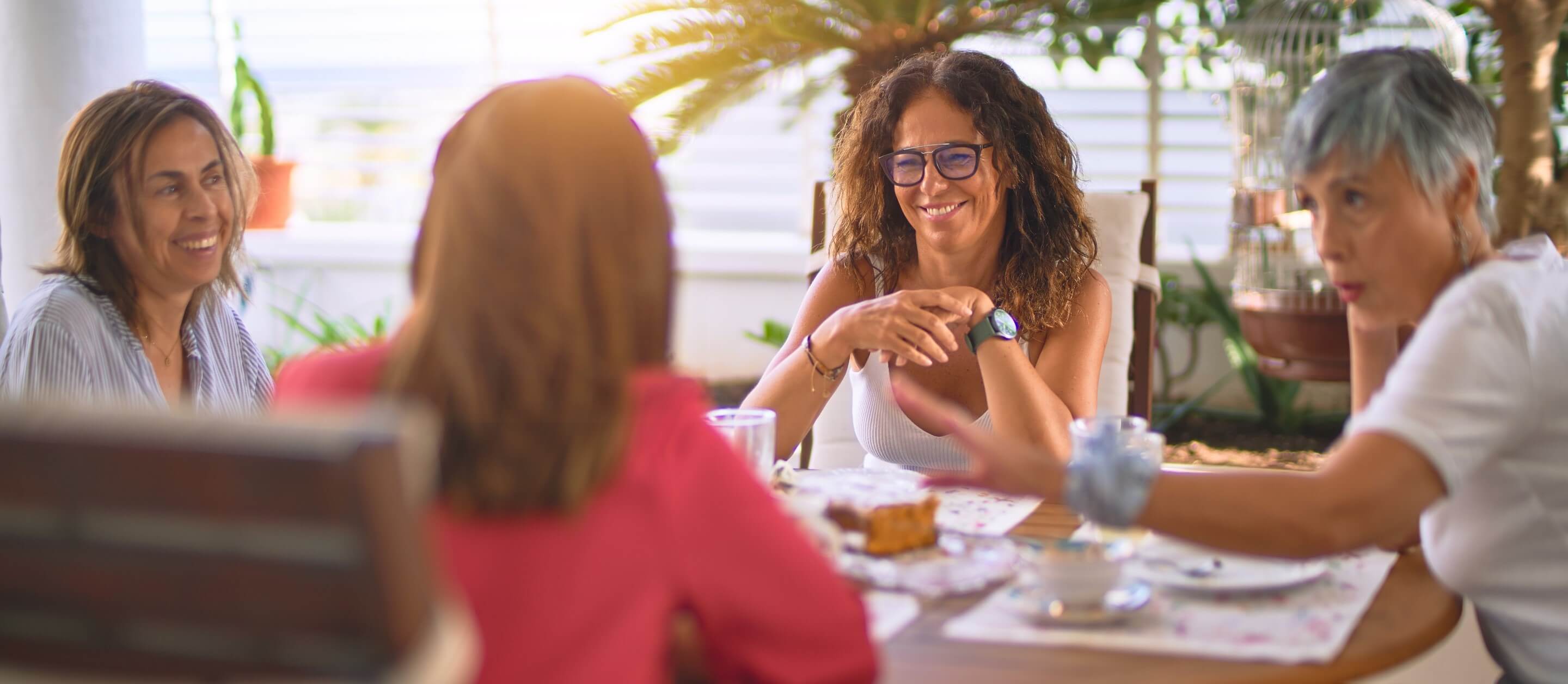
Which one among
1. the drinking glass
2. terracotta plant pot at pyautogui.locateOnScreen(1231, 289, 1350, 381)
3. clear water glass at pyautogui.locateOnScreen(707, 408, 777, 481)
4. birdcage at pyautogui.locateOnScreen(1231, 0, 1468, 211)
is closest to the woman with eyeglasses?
clear water glass at pyautogui.locateOnScreen(707, 408, 777, 481)

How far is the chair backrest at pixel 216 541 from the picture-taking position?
666mm

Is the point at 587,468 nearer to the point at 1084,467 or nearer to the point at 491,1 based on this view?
the point at 1084,467

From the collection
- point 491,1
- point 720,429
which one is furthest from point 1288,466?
point 491,1

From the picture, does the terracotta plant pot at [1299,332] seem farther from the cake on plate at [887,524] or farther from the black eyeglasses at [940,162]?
the cake on plate at [887,524]

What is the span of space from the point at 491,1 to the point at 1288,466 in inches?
151

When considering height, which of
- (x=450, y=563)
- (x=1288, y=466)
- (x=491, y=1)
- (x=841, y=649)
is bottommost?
(x=1288, y=466)

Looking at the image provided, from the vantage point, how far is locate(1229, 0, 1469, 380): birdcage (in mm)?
4055

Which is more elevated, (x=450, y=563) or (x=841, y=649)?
(x=450, y=563)

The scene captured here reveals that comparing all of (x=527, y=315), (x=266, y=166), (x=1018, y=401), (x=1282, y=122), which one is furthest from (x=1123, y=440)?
(x=266, y=166)

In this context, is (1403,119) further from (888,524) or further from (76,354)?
(76,354)

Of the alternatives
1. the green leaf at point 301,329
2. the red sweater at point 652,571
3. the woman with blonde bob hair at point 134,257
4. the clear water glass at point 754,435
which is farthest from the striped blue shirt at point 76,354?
the green leaf at point 301,329

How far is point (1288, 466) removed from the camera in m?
4.54

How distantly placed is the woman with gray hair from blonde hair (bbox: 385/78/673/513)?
396 millimetres

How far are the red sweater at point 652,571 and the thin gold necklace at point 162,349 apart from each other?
1095mm
